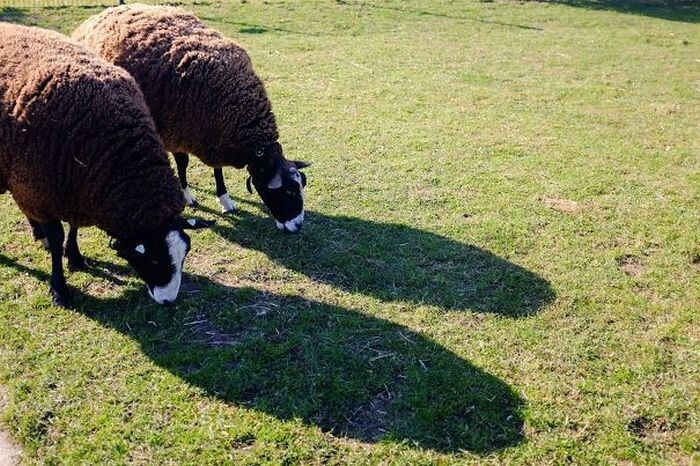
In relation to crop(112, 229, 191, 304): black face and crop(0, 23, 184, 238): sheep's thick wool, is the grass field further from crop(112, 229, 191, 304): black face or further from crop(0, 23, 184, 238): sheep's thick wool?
crop(0, 23, 184, 238): sheep's thick wool

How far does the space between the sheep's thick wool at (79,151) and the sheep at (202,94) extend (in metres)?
1.12

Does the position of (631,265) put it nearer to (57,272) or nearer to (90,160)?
(90,160)

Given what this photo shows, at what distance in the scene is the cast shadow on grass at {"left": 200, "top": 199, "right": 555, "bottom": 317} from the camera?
220 inches

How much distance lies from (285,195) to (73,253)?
2007 millimetres

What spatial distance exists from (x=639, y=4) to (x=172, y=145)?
62.5 feet

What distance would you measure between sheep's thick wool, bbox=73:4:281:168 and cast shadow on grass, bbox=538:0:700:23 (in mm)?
16292

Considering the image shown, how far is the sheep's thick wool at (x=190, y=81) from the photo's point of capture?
242 inches

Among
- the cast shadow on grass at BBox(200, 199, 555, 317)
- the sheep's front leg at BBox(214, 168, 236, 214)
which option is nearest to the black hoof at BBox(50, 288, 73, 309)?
the cast shadow on grass at BBox(200, 199, 555, 317)

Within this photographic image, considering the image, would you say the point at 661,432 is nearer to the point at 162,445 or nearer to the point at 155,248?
the point at 162,445

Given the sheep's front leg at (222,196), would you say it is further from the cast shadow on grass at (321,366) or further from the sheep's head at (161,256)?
the sheep's head at (161,256)

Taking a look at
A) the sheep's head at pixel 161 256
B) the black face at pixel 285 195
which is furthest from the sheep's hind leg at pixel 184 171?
the sheep's head at pixel 161 256

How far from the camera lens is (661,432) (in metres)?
4.23

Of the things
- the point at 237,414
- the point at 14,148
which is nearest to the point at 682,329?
the point at 237,414

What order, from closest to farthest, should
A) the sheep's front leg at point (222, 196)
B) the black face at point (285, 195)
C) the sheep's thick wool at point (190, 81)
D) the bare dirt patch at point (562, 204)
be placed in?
the sheep's thick wool at point (190, 81)
the black face at point (285, 195)
the sheep's front leg at point (222, 196)
the bare dirt patch at point (562, 204)
